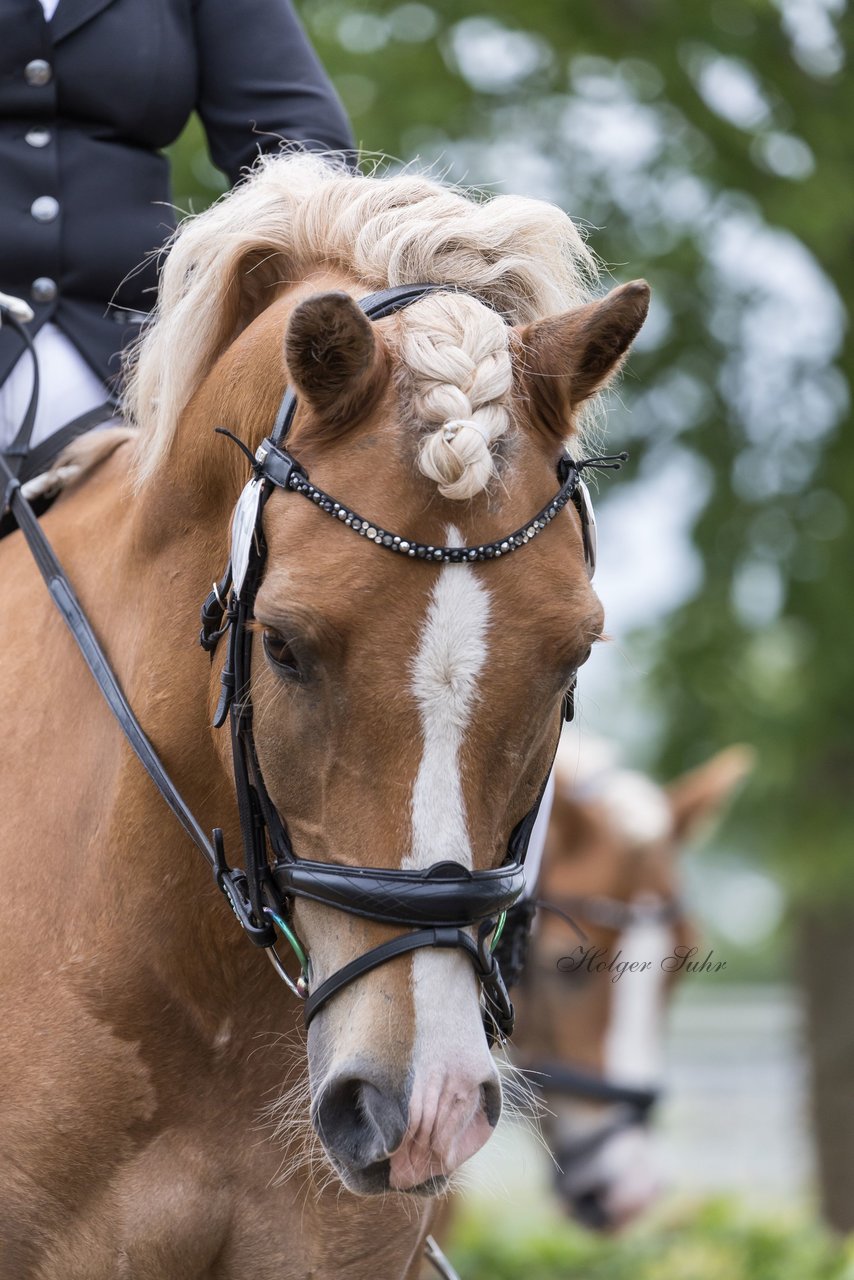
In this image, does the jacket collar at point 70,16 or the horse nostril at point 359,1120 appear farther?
the jacket collar at point 70,16

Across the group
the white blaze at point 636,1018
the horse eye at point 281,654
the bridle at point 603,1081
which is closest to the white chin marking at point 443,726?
the horse eye at point 281,654

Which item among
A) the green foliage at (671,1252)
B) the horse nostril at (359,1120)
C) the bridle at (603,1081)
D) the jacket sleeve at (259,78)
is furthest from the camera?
the green foliage at (671,1252)

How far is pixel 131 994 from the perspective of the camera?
2592mm

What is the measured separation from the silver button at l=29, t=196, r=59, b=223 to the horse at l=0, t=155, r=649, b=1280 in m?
0.58

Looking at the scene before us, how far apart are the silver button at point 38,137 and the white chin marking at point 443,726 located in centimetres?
170

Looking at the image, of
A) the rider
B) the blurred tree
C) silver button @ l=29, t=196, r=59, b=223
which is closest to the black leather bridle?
the rider

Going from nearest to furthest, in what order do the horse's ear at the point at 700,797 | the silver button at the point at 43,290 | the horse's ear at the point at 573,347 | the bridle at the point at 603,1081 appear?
the horse's ear at the point at 573,347
the silver button at the point at 43,290
the bridle at the point at 603,1081
the horse's ear at the point at 700,797

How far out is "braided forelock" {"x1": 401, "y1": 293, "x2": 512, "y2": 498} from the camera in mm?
2232

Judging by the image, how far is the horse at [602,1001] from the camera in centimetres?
662

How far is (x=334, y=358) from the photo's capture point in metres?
2.28

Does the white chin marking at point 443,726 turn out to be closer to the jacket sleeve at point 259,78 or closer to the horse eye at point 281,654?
the horse eye at point 281,654

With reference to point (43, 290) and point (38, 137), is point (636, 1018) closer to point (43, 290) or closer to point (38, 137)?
point (43, 290)

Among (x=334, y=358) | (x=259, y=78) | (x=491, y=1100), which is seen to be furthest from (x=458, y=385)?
(x=259, y=78)

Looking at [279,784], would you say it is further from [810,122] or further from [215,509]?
[810,122]
